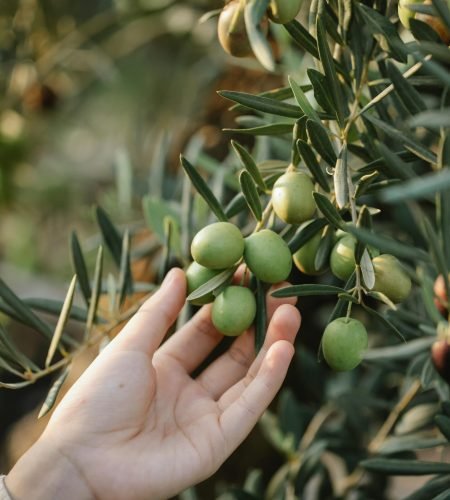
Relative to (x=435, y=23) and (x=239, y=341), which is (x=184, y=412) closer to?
(x=239, y=341)

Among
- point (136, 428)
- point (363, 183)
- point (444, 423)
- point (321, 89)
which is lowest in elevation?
point (444, 423)

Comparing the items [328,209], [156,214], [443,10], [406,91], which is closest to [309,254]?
[328,209]

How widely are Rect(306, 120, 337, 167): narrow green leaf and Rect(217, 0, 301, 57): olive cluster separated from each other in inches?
5.3

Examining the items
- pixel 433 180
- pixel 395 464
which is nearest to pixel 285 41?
pixel 395 464

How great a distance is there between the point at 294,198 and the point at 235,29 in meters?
0.23

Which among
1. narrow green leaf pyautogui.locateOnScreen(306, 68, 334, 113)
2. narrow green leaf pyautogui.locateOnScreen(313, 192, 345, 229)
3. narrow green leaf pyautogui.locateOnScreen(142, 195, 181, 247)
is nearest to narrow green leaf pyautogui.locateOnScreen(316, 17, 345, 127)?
narrow green leaf pyautogui.locateOnScreen(306, 68, 334, 113)

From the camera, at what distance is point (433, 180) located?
0.48 m

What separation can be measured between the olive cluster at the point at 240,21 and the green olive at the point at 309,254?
0.26 metres

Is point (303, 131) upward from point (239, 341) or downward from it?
upward

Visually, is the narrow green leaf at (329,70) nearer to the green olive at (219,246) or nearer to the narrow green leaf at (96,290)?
the green olive at (219,246)

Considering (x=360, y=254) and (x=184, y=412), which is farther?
(x=184, y=412)

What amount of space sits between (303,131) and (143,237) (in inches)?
37.3

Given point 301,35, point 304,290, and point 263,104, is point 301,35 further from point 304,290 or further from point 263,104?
point 304,290

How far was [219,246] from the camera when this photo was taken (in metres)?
0.80
